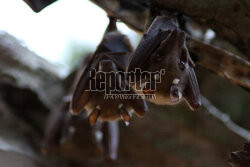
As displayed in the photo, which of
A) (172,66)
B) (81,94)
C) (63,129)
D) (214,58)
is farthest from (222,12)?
(63,129)

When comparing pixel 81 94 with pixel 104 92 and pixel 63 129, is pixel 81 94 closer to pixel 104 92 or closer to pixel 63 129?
pixel 104 92

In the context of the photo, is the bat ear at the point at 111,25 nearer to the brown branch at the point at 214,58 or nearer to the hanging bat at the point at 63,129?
the brown branch at the point at 214,58

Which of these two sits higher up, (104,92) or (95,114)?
(104,92)

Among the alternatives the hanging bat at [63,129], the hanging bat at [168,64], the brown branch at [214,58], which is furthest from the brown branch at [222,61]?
the hanging bat at [63,129]

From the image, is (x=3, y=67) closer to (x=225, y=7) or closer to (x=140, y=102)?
(x=140, y=102)

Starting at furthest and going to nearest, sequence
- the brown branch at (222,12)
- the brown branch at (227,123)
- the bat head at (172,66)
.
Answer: the brown branch at (227,123) → the brown branch at (222,12) → the bat head at (172,66)

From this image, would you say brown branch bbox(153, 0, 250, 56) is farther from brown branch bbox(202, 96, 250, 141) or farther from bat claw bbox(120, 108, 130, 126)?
brown branch bbox(202, 96, 250, 141)
